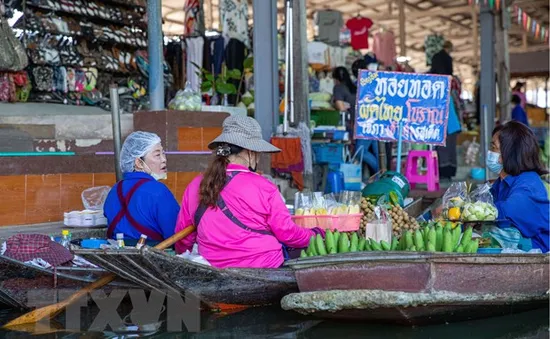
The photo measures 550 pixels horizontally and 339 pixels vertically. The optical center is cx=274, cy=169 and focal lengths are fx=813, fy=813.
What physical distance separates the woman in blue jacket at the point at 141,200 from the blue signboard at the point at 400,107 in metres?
2.84

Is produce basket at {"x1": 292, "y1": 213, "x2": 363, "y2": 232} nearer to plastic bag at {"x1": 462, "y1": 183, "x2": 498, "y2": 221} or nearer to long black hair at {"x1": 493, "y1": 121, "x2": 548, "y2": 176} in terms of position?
plastic bag at {"x1": 462, "y1": 183, "x2": 498, "y2": 221}

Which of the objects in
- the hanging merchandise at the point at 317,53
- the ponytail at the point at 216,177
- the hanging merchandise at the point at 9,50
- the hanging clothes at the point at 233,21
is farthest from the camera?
the hanging merchandise at the point at 317,53

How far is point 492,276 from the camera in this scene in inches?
198

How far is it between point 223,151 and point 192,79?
7580 mm

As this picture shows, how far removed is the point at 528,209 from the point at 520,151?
44cm

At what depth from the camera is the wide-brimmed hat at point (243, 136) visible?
5.36 m

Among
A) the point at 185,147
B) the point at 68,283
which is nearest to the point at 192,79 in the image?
the point at 185,147

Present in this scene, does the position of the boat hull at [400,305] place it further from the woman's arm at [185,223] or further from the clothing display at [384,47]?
the clothing display at [384,47]

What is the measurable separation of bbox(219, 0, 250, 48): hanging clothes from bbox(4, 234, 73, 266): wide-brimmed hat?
284 inches

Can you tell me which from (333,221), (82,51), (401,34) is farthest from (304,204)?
(401,34)

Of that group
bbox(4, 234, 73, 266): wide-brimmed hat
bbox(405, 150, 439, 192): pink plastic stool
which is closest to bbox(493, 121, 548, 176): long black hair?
bbox(4, 234, 73, 266): wide-brimmed hat

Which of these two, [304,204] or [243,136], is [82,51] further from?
[243,136]

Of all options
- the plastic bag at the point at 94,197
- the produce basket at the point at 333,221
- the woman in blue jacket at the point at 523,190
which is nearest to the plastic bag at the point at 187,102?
the plastic bag at the point at 94,197

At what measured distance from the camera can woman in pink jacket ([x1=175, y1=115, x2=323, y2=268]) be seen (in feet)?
17.5
